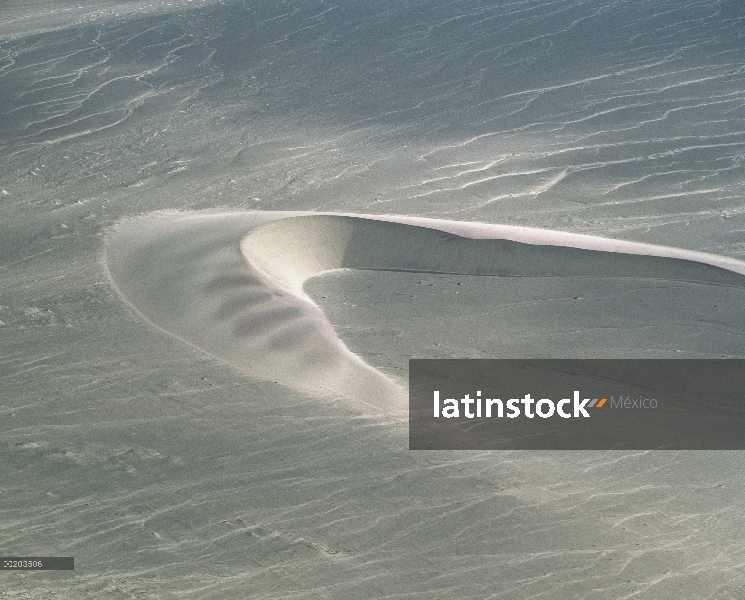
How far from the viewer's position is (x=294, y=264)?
750 cm

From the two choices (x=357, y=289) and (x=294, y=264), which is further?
(x=294, y=264)

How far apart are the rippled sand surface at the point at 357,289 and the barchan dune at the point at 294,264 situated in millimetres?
149

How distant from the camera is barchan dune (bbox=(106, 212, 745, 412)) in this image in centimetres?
608

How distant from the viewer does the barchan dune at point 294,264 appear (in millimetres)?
6082

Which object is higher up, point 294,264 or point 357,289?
point 294,264

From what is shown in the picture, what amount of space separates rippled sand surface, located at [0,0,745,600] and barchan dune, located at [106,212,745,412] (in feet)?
0.49

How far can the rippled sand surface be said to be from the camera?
409 cm

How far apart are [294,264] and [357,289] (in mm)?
650

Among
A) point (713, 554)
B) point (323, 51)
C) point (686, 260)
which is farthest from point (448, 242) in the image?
point (323, 51)

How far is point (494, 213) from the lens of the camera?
27.2 ft

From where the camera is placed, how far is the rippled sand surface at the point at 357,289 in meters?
4.09

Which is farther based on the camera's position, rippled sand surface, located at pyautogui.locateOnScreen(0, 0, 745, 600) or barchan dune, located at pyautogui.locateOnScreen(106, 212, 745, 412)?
barchan dune, located at pyautogui.locateOnScreen(106, 212, 745, 412)

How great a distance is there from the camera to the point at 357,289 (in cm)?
716

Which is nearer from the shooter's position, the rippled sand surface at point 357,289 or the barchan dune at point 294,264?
the rippled sand surface at point 357,289
